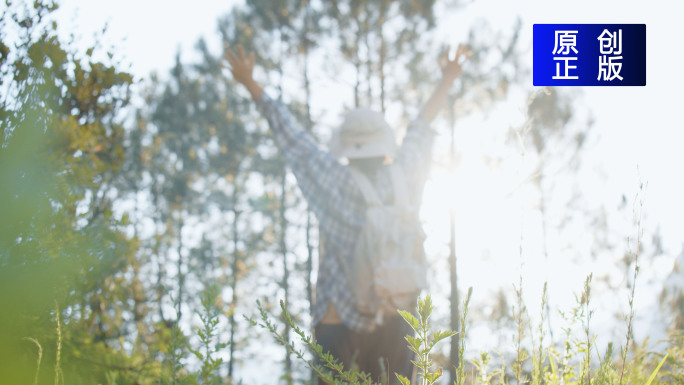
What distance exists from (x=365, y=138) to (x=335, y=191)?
0.43 metres

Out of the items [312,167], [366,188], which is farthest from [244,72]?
[366,188]

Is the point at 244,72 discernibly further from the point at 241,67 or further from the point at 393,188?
the point at 393,188

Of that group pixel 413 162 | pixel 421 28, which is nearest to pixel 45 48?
pixel 413 162

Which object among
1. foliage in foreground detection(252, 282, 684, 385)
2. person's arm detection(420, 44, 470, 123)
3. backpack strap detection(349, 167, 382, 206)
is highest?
person's arm detection(420, 44, 470, 123)

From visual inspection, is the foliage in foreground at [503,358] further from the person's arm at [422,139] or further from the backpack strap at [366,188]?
the person's arm at [422,139]

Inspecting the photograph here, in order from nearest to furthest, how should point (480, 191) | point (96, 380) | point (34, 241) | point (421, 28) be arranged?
point (34, 241) < point (96, 380) < point (480, 191) < point (421, 28)

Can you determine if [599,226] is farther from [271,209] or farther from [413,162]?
[413,162]

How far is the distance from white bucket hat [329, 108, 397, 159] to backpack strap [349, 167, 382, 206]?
182 mm

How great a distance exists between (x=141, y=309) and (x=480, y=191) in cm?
576

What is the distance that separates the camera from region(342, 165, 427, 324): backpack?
3.00 meters

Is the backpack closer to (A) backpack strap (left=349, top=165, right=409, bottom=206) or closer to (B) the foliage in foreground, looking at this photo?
(A) backpack strap (left=349, top=165, right=409, bottom=206)

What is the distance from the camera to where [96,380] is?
6.69 feet

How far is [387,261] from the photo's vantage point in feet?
10.0

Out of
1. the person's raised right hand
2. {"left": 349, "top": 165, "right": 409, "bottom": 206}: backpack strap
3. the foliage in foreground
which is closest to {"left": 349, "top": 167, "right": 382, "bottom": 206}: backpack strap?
{"left": 349, "top": 165, "right": 409, "bottom": 206}: backpack strap
